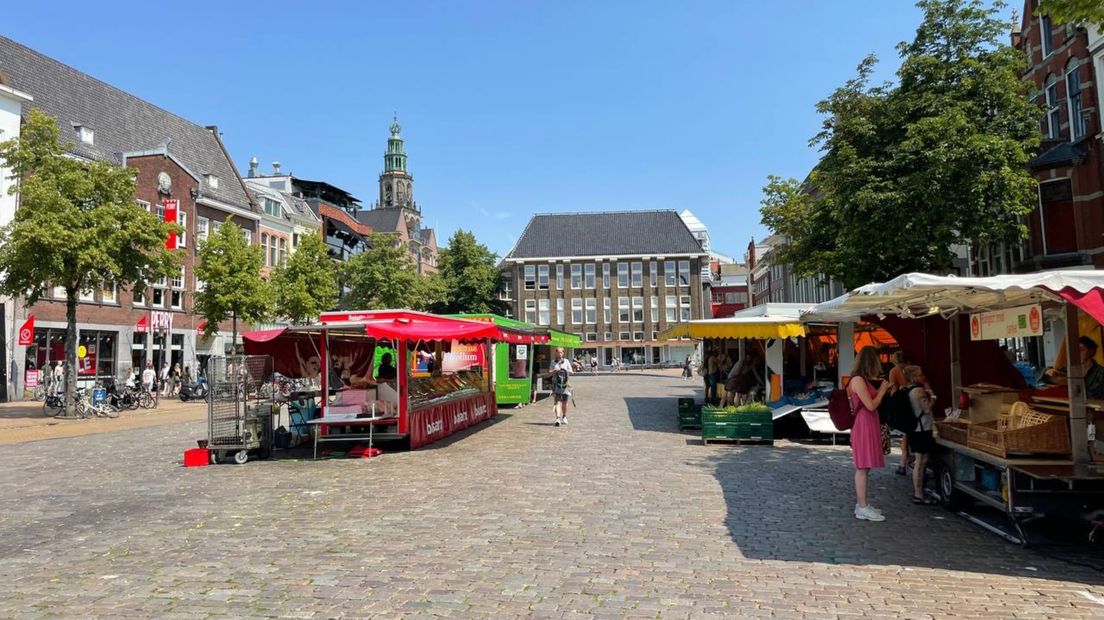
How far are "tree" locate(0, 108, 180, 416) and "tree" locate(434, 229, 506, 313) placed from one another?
136ft

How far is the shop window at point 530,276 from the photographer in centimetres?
7575

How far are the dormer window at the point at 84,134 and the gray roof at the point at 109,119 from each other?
0.70 ft

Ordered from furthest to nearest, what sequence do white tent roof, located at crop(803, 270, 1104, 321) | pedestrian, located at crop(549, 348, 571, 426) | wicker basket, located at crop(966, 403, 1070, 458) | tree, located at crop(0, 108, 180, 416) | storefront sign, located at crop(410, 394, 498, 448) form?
tree, located at crop(0, 108, 180, 416) < pedestrian, located at crop(549, 348, 571, 426) < storefront sign, located at crop(410, 394, 498, 448) < wicker basket, located at crop(966, 403, 1070, 458) < white tent roof, located at crop(803, 270, 1104, 321)

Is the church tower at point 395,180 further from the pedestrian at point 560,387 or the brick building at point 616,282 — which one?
the pedestrian at point 560,387

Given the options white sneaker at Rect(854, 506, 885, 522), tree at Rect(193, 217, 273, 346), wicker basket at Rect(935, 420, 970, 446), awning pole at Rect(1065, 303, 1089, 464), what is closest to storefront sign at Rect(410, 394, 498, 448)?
white sneaker at Rect(854, 506, 885, 522)

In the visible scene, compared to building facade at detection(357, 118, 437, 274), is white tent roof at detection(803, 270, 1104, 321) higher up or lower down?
lower down

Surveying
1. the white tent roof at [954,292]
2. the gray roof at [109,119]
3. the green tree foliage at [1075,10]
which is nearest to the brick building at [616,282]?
the gray roof at [109,119]

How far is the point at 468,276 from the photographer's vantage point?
6619 centimetres

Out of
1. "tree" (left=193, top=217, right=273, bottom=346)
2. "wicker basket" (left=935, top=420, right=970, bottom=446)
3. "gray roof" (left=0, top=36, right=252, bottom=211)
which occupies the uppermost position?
"gray roof" (left=0, top=36, right=252, bottom=211)

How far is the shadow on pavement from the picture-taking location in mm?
6090

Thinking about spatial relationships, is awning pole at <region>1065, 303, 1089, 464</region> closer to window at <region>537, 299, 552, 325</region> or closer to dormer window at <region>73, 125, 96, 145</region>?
dormer window at <region>73, 125, 96, 145</region>

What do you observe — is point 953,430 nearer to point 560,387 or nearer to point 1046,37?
point 560,387

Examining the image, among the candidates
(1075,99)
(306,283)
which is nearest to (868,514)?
(1075,99)

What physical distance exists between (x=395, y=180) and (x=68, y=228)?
4283 inches
